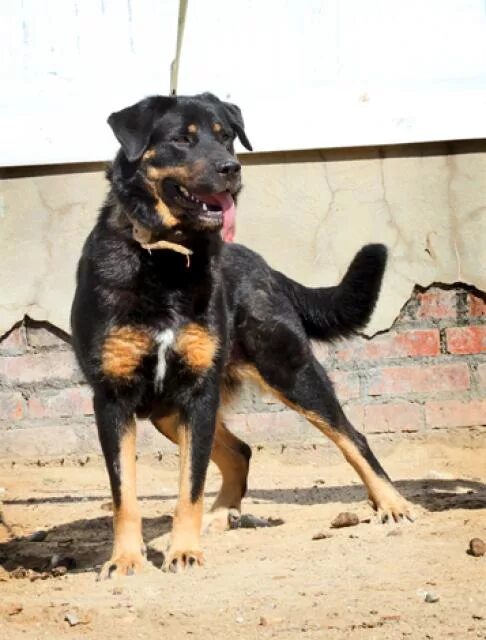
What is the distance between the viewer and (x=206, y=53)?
679 cm

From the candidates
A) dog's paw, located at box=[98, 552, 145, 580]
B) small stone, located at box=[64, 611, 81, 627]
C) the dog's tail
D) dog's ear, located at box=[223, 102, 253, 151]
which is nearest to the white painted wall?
the dog's tail

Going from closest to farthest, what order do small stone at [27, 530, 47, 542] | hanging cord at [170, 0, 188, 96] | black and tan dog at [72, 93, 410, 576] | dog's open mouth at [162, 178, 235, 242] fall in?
black and tan dog at [72, 93, 410, 576]
dog's open mouth at [162, 178, 235, 242]
small stone at [27, 530, 47, 542]
hanging cord at [170, 0, 188, 96]

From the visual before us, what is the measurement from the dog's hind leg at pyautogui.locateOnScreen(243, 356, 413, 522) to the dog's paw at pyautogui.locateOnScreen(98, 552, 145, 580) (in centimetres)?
130

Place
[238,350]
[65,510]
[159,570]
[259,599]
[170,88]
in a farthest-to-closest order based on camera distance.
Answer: [170,88] → [65,510] → [238,350] → [159,570] → [259,599]

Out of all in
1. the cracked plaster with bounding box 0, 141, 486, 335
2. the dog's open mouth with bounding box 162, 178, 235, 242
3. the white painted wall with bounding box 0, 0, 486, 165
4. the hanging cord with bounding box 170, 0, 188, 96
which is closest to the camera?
the dog's open mouth with bounding box 162, 178, 235, 242

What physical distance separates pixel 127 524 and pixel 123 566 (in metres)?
0.18

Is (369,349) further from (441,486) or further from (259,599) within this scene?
(259,599)

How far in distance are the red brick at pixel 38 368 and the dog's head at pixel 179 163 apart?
2254 mm

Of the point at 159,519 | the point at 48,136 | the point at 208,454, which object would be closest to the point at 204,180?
the point at 208,454

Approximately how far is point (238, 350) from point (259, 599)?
1.94 meters

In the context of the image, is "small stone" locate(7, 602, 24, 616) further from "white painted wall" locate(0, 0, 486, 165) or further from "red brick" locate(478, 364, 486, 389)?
"red brick" locate(478, 364, 486, 389)

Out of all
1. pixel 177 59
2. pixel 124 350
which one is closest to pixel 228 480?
pixel 124 350

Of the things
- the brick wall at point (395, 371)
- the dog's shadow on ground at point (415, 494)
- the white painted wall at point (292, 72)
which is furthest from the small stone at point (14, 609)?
the white painted wall at point (292, 72)

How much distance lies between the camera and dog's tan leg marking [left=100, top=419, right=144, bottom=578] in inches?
179
